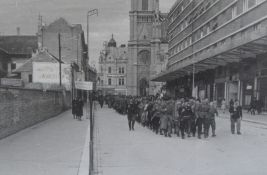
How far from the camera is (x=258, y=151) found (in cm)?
1266

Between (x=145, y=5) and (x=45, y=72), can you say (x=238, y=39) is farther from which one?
(x=145, y=5)

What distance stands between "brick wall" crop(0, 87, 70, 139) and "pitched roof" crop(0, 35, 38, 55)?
47.9 metres

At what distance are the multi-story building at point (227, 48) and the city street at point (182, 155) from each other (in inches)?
430

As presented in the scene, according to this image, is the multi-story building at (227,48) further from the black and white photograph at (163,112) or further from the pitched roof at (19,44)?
the pitched roof at (19,44)

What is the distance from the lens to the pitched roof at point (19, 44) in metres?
74.2

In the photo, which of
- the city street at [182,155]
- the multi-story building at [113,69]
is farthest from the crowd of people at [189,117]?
the multi-story building at [113,69]

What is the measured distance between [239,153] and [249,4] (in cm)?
2608

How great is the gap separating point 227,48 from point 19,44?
54.9 m

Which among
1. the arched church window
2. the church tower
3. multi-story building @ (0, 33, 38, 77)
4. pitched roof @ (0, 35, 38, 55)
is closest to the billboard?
multi-story building @ (0, 33, 38, 77)

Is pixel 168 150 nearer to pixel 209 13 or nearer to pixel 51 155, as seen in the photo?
pixel 51 155

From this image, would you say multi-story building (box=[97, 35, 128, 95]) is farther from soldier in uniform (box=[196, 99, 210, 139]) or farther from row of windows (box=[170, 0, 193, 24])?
soldier in uniform (box=[196, 99, 210, 139])

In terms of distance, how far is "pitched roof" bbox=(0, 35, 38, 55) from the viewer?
74250mm

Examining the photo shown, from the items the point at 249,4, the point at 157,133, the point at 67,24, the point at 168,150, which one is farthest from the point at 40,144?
the point at 67,24

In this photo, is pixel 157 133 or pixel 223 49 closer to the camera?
pixel 157 133
